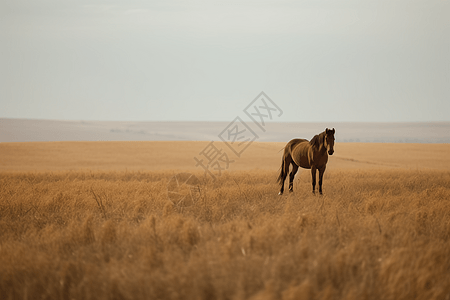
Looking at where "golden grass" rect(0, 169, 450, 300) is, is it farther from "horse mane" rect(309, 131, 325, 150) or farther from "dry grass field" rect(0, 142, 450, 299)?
"horse mane" rect(309, 131, 325, 150)

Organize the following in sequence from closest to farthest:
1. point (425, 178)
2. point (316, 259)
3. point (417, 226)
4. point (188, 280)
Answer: point (188, 280), point (316, 259), point (417, 226), point (425, 178)

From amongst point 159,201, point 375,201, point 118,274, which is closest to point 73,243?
point 118,274

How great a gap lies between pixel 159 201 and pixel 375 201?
557 cm

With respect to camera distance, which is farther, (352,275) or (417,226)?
(417,226)

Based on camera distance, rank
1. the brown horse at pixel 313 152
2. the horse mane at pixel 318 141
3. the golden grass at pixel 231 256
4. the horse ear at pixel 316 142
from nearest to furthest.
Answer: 1. the golden grass at pixel 231 256
2. the brown horse at pixel 313 152
3. the horse mane at pixel 318 141
4. the horse ear at pixel 316 142

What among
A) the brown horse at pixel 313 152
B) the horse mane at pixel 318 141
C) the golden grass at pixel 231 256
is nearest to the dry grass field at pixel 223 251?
the golden grass at pixel 231 256

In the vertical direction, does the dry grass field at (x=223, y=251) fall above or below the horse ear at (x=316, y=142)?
below

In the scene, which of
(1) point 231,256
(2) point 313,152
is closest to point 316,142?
(2) point 313,152

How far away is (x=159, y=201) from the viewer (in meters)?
9.02

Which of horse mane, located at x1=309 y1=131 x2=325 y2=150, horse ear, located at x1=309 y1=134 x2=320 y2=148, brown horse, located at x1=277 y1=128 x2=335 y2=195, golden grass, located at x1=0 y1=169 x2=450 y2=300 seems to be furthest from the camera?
horse ear, located at x1=309 y1=134 x2=320 y2=148

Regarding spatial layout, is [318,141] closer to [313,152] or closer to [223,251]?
[313,152]

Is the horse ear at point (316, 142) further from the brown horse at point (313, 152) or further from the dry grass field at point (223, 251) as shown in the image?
the dry grass field at point (223, 251)

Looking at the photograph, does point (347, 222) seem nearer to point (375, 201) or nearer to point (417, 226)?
point (417, 226)

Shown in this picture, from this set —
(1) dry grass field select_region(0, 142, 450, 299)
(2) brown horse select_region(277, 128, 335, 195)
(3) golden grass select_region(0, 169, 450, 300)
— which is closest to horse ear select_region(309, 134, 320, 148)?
(2) brown horse select_region(277, 128, 335, 195)
